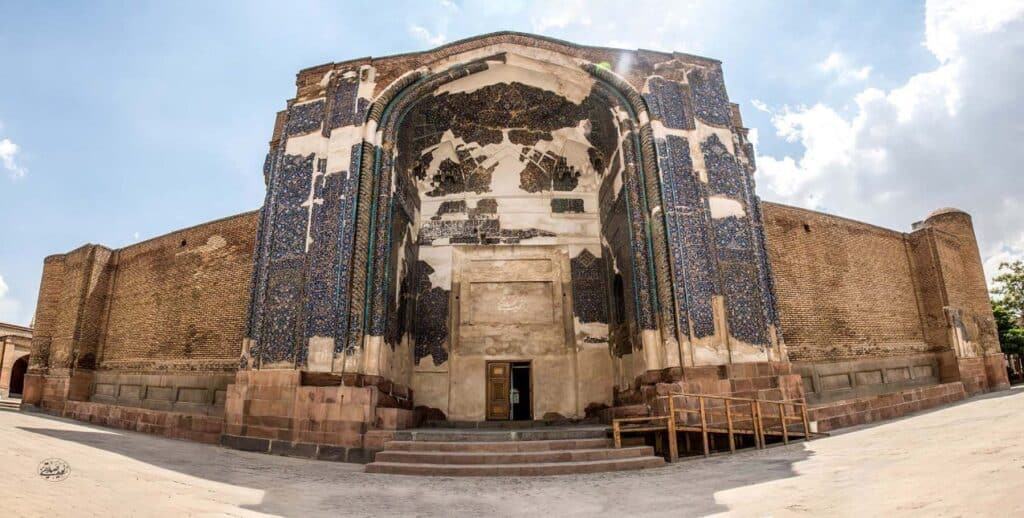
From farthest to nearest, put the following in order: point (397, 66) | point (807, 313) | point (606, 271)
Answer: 1. point (807, 313)
2. point (606, 271)
3. point (397, 66)

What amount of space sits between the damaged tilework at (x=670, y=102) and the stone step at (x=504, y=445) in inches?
230

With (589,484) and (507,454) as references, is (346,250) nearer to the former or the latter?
(507,454)

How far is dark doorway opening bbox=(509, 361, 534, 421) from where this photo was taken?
10891mm

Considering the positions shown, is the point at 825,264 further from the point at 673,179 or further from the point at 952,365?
the point at 673,179

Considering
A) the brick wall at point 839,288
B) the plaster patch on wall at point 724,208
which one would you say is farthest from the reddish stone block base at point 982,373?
the plaster patch on wall at point 724,208

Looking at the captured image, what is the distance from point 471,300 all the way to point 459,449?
4419 mm

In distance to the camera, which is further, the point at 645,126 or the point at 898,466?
the point at 645,126

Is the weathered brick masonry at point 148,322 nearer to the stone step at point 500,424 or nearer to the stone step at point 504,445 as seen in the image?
the stone step at point 500,424

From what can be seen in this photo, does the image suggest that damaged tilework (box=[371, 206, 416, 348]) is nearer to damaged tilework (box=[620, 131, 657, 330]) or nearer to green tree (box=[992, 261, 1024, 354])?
damaged tilework (box=[620, 131, 657, 330])

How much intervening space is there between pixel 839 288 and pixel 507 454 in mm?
10450

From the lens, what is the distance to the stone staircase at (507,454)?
6504mm

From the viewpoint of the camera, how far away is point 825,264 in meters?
13.1

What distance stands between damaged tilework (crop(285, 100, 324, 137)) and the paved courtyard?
5.86 metres

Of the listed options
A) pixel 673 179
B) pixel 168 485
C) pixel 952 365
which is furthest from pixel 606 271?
pixel 952 365
